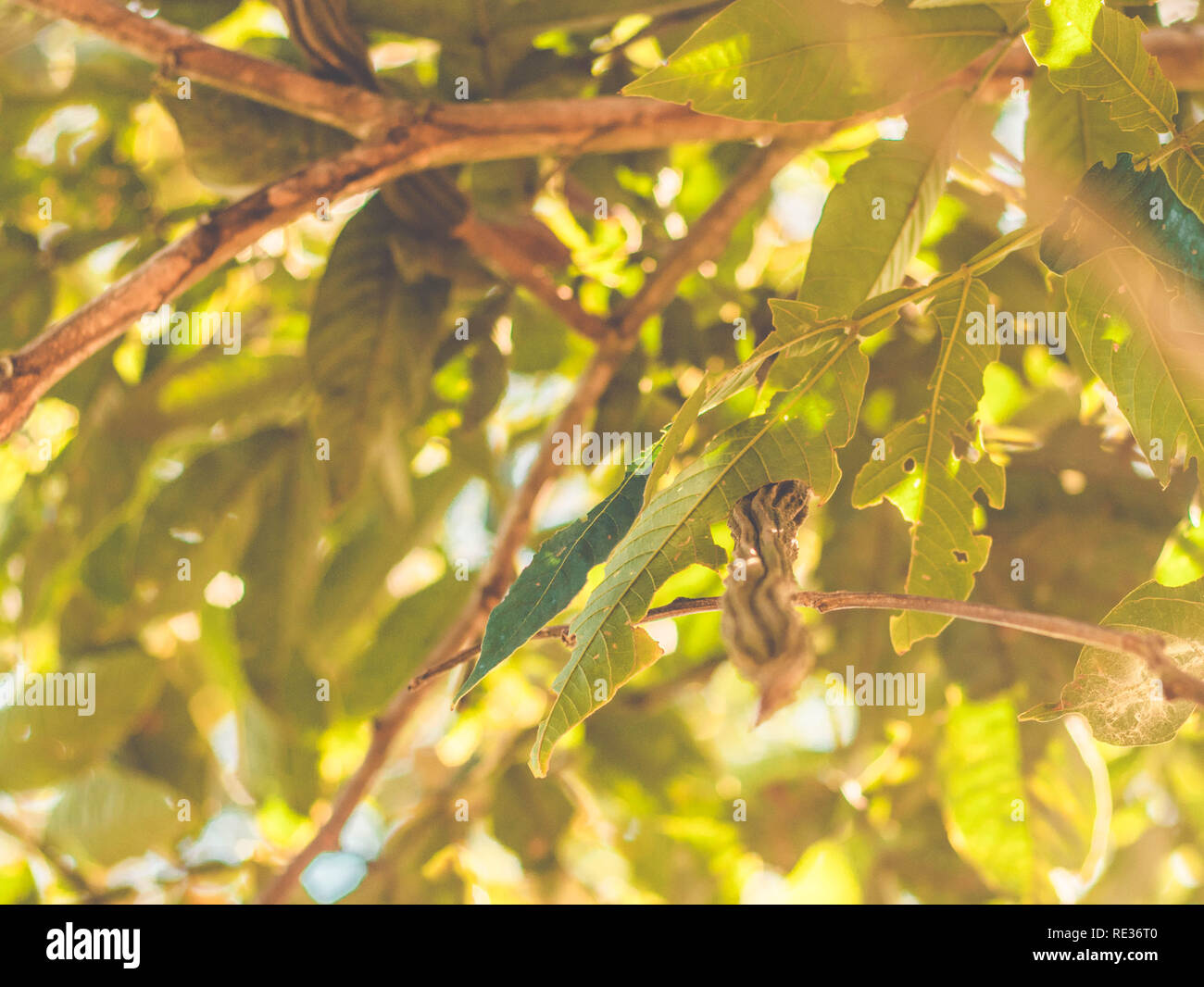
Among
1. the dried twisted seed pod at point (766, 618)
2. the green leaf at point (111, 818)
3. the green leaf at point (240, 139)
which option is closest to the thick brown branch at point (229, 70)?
the green leaf at point (240, 139)

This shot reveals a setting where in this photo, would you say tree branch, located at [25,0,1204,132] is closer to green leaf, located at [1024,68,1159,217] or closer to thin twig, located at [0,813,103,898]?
green leaf, located at [1024,68,1159,217]

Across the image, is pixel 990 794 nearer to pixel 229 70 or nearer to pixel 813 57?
pixel 813 57

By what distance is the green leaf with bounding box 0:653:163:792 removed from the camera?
1385 mm

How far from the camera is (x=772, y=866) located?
1.70 metres

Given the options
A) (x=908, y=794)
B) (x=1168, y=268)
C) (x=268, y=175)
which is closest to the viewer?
(x=1168, y=268)

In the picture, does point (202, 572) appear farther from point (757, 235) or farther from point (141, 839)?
point (757, 235)

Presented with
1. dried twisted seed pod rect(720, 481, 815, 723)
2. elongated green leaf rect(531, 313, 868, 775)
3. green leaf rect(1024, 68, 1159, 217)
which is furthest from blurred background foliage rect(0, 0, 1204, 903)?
dried twisted seed pod rect(720, 481, 815, 723)

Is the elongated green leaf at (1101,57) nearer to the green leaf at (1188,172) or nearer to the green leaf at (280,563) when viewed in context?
the green leaf at (1188,172)

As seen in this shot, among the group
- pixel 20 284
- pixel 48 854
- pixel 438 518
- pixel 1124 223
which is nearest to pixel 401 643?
pixel 438 518

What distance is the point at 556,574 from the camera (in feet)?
1.93

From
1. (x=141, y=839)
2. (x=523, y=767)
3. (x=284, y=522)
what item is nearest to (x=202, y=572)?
(x=284, y=522)

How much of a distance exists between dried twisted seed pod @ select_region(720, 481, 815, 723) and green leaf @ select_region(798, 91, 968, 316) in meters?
0.25

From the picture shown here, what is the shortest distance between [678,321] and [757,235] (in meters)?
0.51

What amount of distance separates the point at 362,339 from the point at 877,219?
0.66 m
